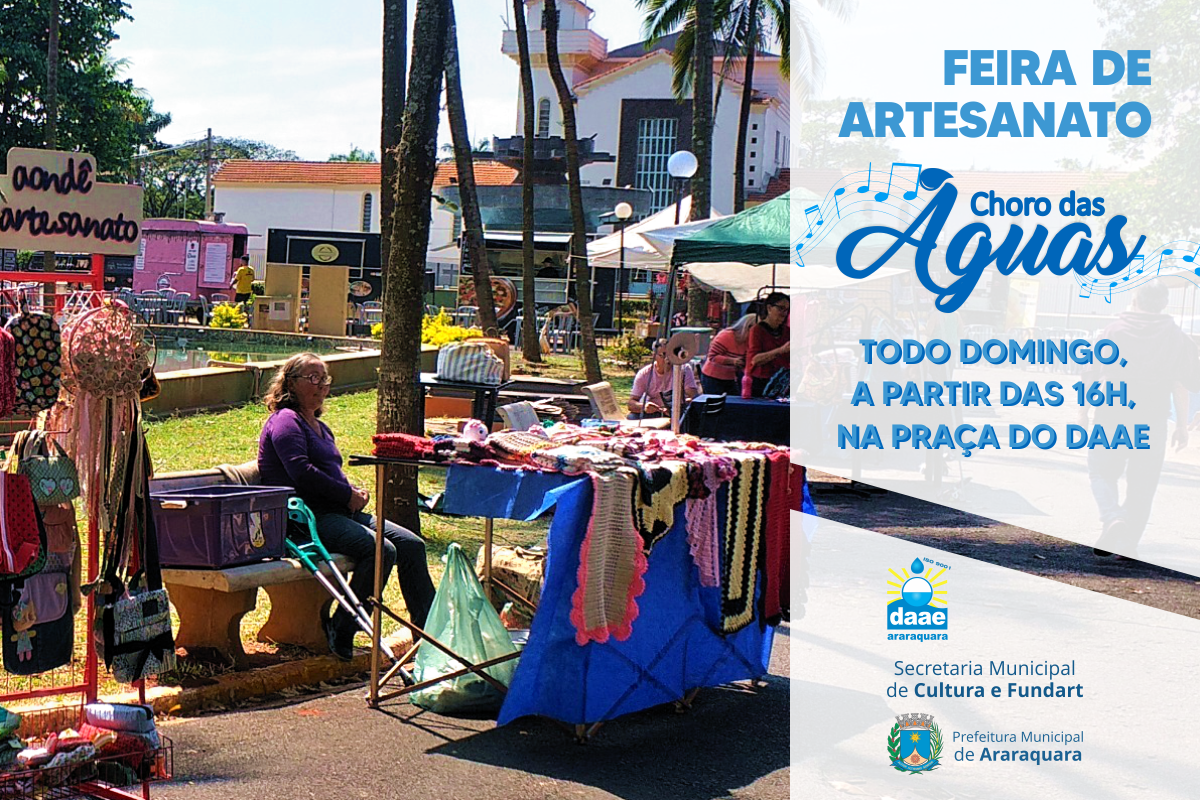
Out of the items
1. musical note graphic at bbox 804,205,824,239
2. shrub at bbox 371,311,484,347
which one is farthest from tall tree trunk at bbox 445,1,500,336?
musical note graphic at bbox 804,205,824,239

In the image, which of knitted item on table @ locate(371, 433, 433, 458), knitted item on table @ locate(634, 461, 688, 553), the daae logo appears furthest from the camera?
the daae logo

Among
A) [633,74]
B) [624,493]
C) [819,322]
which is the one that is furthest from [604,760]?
[633,74]

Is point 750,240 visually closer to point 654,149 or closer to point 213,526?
point 213,526

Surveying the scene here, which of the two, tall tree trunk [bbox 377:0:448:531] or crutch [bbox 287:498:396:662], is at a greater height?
tall tree trunk [bbox 377:0:448:531]

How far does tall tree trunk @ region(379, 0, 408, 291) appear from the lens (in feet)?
40.4

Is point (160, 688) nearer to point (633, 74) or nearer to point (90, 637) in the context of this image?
point (90, 637)

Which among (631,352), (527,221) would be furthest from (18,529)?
(631,352)

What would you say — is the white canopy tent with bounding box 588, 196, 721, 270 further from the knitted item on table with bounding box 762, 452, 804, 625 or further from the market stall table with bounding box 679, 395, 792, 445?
the knitted item on table with bounding box 762, 452, 804, 625

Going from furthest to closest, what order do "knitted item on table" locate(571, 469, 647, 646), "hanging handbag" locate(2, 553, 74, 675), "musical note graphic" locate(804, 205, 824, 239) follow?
"musical note graphic" locate(804, 205, 824, 239) < "knitted item on table" locate(571, 469, 647, 646) < "hanging handbag" locate(2, 553, 74, 675)

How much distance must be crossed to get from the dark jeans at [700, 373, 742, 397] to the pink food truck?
2916 cm

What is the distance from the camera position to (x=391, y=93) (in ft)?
45.0

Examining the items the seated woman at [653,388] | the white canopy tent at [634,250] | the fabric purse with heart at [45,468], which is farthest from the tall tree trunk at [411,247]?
the white canopy tent at [634,250]

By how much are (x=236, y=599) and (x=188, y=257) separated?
35890mm

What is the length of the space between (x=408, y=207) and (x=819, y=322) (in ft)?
22.5
